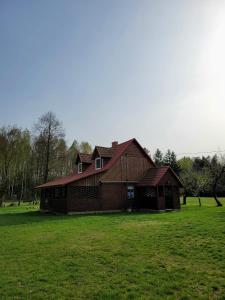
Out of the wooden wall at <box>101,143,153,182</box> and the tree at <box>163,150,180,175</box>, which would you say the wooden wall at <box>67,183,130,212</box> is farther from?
the tree at <box>163,150,180,175</box>

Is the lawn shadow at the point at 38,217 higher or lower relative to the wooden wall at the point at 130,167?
lower

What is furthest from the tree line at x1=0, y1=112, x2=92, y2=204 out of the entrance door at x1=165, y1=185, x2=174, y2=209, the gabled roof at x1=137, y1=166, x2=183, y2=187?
the entrance door at x1=165, y1=185, x2=174, y2=209

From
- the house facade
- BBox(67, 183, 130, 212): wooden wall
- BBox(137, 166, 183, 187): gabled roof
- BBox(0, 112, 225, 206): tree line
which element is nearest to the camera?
BBox(67, 183, 130, 212): wooden wall

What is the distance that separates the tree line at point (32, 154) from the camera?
3703 centimetres

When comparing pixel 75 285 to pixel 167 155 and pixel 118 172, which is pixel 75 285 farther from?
pixel 167 155

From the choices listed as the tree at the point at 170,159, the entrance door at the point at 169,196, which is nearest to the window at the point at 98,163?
the entrance door at the point at 169,196

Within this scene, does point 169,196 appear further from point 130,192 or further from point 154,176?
point 130,192

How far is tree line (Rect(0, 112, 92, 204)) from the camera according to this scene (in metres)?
37.0

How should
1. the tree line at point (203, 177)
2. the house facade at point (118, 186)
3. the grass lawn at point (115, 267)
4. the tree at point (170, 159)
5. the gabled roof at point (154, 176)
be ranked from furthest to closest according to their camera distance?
1. the tree at point (170, 159)
2. the tree line at point (203, 177)
3. the gabled roof at point (154, 176)
4. the house facade at point (118, 186)
5. the grass lawn at point (115, 267)

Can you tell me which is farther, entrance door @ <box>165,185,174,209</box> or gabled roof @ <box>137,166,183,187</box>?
entrance door @ <box>165,185,174,209</box>

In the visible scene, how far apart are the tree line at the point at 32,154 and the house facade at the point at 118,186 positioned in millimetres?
11573

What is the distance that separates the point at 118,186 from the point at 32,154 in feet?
88.0

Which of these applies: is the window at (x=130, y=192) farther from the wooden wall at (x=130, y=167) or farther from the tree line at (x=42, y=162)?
the tree line at (x=42, y=162)

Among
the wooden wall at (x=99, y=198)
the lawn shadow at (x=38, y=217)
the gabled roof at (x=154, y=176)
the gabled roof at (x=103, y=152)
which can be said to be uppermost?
the gabled roof at (x=103, y=152)
